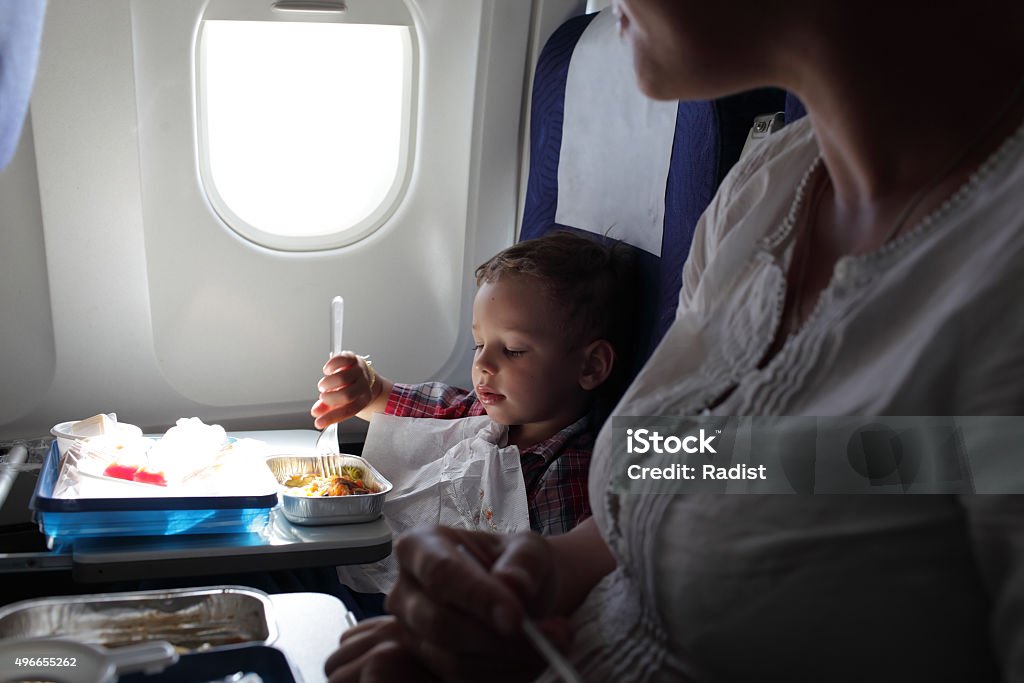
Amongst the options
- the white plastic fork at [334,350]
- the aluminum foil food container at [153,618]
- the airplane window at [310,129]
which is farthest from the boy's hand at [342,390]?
the aluminum foil food container at [153,618]

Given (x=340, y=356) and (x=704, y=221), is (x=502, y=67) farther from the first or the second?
(x=704, y=221)

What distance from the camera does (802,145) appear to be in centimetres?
98

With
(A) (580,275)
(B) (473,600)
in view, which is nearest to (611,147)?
(A) (580,275)

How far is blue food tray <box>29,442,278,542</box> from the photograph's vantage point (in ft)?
4.39

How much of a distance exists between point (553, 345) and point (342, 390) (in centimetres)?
51

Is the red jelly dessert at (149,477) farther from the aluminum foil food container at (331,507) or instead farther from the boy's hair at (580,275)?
the boy's hair at (580,275)

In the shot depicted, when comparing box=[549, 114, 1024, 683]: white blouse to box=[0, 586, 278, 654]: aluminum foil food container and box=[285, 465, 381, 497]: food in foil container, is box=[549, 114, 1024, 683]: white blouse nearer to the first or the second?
box=[0, 586, 278, 654]: aluminum foil food container

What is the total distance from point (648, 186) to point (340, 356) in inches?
31.5

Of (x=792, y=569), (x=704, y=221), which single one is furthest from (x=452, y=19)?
(x=792, y=569)

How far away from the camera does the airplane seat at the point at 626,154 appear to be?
1440 millimetres

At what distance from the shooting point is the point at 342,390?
6.65ft

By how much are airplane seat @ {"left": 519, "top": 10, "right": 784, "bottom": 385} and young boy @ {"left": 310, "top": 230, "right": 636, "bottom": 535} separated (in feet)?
0.24

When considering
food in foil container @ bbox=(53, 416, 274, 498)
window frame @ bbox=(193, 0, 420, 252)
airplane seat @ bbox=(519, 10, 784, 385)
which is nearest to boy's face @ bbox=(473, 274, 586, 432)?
airplane seat @ bbox=(519, 10, 784, 385)

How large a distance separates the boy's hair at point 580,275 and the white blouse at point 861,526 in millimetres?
889
